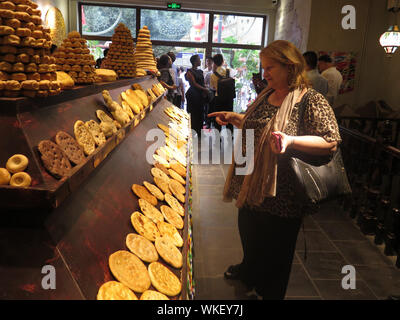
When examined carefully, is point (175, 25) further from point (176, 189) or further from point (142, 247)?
point (142, 247)

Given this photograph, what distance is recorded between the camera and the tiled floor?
2.60m

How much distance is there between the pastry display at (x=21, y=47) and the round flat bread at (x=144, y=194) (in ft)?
2.18

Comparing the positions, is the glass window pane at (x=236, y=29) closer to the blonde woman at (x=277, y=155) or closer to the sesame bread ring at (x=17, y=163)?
the blonde woman at (x=277, y=155)

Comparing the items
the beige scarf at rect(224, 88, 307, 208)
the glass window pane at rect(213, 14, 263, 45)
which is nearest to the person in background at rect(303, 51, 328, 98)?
the beige scarf at rect(224, 88, 307, 208)

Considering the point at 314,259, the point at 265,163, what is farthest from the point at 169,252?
the point at 314,259

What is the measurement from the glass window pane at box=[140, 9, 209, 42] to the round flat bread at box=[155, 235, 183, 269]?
1029cm

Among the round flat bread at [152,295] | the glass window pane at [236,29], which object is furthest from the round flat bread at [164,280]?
the glass window pane at [236,29]

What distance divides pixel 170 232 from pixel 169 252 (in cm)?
17

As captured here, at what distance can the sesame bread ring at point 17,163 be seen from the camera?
101cm

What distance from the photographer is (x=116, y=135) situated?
67.7 inches

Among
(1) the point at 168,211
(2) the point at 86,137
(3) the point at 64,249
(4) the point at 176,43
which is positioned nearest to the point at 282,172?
(1) the point at 168,211

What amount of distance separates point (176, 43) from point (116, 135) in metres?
9.83
